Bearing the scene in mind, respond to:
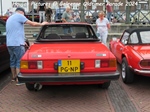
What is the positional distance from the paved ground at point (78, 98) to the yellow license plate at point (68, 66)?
2.26 feet

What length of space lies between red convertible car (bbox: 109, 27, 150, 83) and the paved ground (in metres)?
0.40

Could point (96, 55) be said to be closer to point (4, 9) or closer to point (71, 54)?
point (71, 54)

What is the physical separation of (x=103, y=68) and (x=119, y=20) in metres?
11.5

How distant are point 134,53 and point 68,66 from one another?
180 centimetres

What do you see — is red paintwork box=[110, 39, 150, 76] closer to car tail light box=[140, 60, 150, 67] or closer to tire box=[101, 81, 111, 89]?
car tail light box=[140, 60, 150, 67]

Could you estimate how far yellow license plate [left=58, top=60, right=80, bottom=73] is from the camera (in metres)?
4.25

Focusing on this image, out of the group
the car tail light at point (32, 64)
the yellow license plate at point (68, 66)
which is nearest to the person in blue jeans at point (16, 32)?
the car tail light at point (32, 64)

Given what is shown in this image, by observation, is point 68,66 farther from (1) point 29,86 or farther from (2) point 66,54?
(1) point 29,86

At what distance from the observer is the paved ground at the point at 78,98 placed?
4.32 metres

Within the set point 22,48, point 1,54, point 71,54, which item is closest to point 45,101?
point 71,54

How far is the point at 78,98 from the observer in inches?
190

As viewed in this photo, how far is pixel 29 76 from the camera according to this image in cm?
426

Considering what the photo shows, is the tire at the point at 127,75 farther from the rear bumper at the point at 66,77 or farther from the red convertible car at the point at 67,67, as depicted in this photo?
the rear bumper at the point at 66,77

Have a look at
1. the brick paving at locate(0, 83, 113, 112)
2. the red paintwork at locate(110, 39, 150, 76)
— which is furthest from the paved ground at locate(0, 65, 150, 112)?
the red paintwork at locate(110, 39, 150, 76)
